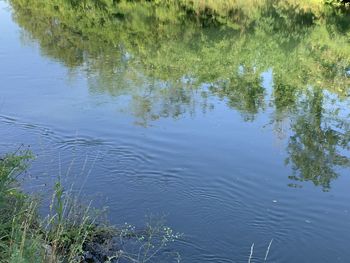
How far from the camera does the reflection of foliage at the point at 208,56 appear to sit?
36.7ft

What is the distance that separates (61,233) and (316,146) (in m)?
6.62

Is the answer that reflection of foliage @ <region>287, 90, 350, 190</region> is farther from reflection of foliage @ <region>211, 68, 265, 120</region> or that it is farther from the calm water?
reflection of foliage @ <region>211, 68, 265, 120</region>

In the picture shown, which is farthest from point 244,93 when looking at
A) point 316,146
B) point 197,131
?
point 316,146

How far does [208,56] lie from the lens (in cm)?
1641

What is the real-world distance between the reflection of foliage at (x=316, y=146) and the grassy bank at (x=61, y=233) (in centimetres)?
336

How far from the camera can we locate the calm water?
6836 mm

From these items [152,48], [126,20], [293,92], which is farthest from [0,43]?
[293,92]

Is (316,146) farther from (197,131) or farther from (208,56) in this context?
(208,56)

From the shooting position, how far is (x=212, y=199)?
7.37 meters

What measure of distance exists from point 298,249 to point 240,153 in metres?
3.05

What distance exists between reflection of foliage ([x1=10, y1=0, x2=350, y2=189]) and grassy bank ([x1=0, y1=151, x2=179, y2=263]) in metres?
3.62

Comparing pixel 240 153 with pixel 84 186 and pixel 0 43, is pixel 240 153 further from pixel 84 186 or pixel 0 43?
pixel 0 43

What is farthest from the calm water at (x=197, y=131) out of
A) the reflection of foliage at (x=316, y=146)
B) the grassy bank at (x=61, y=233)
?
the grassy bank at (x=61, y=233)

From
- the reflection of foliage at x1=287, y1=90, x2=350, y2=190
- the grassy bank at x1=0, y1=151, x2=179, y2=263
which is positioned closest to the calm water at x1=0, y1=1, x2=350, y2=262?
the reflection of foliage at x1=287, y1=90, x2=350, y2=190
